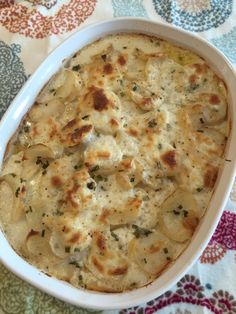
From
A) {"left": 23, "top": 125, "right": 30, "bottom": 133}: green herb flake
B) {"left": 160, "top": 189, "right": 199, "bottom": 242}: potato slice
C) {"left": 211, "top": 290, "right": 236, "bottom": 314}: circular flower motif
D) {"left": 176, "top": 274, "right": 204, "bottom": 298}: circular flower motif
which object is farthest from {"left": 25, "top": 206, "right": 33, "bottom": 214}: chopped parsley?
{"left": 211, "top": 290, "right": 236, "bottom": 314}: circular flower motif

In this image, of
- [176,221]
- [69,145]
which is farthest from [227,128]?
[69,145]

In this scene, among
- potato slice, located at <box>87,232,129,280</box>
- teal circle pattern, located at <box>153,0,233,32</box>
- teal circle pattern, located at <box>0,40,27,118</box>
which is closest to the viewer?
potato slice, located at <box>87,232,129,280</box>

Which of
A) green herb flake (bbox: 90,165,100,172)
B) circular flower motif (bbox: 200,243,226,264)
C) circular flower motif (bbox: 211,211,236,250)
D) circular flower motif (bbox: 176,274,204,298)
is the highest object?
green herb flake (bbox: 90,165,100,172)

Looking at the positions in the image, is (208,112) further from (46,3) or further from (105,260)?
(46,3)

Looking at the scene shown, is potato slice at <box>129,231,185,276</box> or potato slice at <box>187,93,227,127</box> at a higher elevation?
potato slice at <box>187,93,227,127</box>

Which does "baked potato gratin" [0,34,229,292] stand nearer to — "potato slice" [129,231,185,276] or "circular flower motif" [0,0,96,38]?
"potato slice" [129,231,185,276]

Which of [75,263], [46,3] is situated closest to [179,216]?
[75,263]

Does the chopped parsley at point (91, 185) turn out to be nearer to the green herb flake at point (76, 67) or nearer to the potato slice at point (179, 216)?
the potato slice at point (179, 216)
